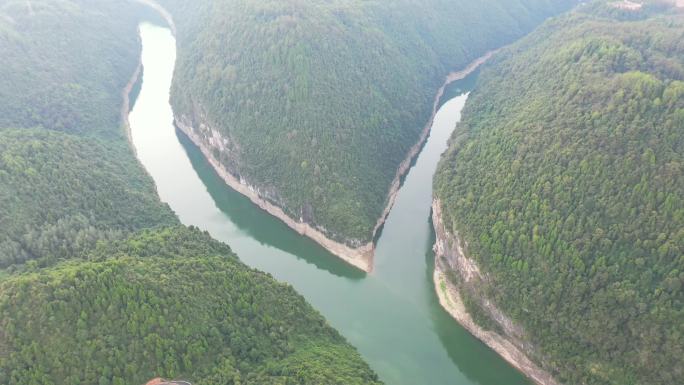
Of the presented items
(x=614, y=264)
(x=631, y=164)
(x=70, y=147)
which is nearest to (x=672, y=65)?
(x=631, y=164)

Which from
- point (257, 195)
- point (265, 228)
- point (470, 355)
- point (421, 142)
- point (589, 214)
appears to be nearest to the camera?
point (589, 214)

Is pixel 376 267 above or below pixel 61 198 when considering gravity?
below

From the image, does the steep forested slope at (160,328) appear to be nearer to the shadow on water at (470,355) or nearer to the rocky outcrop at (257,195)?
the shadow on water at (470,355)

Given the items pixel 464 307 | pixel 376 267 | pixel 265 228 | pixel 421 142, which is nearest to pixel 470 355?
pixel 464 307

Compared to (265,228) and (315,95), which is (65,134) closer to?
(265,228)

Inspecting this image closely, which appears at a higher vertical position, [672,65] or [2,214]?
[672,65]

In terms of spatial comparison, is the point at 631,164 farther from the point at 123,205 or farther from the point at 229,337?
the point at 123,205


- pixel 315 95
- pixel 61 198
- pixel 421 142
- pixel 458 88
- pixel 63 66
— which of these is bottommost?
pixel 63 66

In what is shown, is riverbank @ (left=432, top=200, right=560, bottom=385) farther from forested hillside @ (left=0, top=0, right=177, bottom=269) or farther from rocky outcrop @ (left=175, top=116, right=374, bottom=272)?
forested hillside @ (left=0, top=0, right=177, bottom=269)
